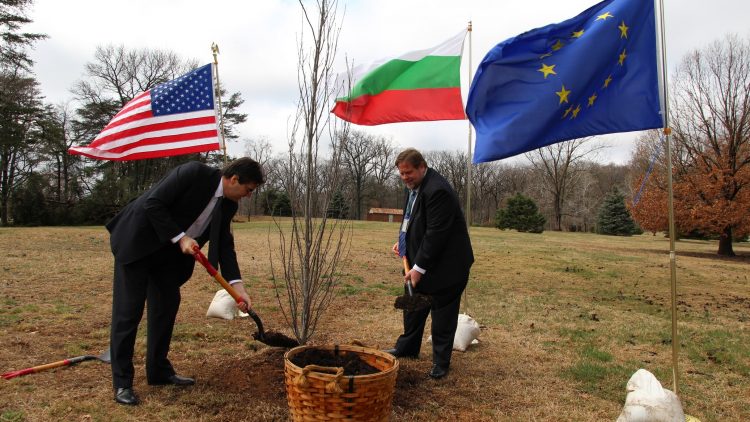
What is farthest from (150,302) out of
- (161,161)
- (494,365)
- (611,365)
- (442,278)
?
(161,161)

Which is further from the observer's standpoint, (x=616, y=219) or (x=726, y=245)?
(x=616, y=219)

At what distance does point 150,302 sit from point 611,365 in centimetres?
441

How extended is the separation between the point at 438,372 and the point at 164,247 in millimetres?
2549

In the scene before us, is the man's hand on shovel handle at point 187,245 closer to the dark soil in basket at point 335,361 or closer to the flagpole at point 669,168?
the dark soil in basket at point 335,361

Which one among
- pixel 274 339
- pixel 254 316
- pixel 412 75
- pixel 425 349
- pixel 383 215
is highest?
pixel 412 75

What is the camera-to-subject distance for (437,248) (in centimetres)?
422

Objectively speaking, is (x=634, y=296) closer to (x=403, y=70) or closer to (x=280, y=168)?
(x=403, y=70)

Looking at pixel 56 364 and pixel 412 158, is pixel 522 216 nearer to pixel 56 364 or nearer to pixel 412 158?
pixel 412 158

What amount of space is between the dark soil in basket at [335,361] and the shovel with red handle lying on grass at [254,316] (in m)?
0.68

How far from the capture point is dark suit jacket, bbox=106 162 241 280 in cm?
354

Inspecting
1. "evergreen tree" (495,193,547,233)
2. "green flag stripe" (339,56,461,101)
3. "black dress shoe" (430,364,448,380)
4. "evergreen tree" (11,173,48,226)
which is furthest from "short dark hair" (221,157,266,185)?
"evergreen tree" (495,193,547,233)

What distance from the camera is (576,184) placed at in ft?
203

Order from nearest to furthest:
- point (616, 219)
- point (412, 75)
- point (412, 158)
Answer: point (412, 158), point (412, 75), point (616, 219)

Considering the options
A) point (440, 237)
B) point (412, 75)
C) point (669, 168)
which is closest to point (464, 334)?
point (440, 237)
